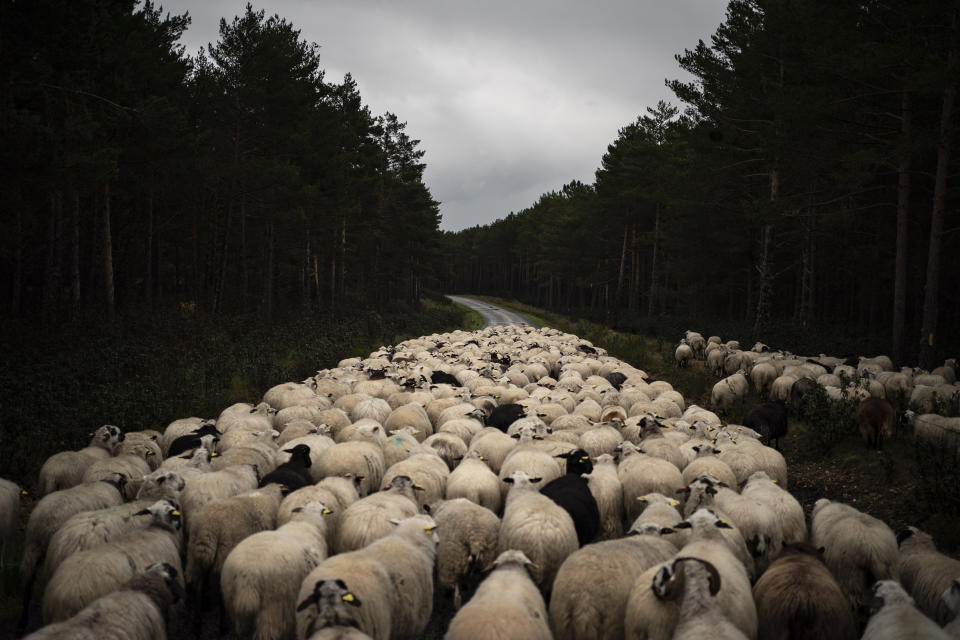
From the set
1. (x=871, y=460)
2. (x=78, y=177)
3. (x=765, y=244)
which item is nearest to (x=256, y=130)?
(x=78, y=177)

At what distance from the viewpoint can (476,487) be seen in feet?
27.0

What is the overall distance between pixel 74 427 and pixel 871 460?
631 inches

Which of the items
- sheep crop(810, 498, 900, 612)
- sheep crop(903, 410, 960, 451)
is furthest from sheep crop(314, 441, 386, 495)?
sheep crop(903, 410, 960, 451)

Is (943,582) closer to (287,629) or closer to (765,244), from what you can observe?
(287,629)

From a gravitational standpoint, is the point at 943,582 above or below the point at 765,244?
below

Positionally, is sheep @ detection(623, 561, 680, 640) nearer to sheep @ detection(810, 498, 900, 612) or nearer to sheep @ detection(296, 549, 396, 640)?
sheep @ detection(296, 549, 396, 640)

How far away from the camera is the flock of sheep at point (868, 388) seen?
11641mm

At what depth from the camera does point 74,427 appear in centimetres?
1089

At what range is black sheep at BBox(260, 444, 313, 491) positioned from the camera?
26.8 ft

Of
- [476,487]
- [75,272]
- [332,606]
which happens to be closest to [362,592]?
[332,606]

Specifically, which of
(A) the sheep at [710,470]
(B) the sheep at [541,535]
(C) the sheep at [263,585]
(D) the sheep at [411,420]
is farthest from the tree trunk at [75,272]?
(A) the sheep at [710,470]

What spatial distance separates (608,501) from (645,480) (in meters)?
0.70

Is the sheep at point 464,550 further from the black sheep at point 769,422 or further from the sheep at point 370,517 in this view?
the black sheep at point 769,422

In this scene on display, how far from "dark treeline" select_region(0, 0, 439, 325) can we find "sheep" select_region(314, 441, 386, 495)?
34.7 ft
